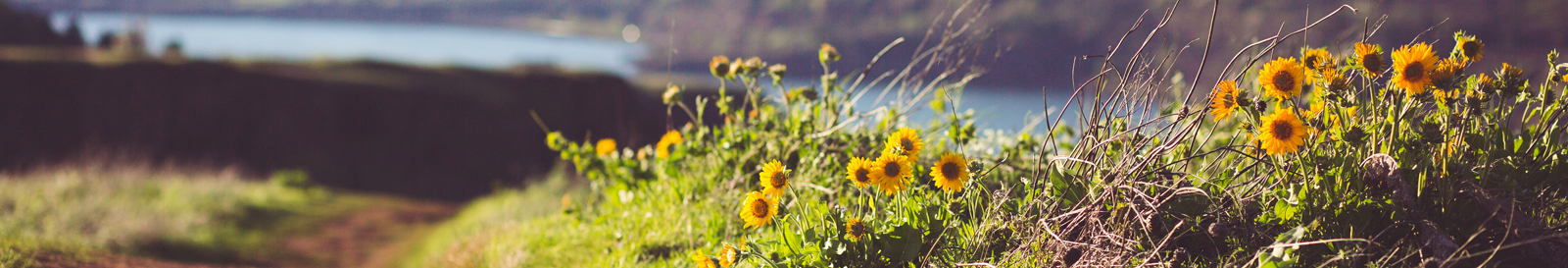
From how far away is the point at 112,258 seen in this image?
9.59 feet

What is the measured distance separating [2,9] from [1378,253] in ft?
74.2

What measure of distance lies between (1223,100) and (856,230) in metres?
0.76

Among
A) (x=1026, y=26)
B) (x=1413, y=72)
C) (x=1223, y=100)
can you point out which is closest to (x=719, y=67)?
(x=1223, y=100)

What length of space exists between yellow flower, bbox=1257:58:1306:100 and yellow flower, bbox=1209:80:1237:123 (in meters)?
0.06

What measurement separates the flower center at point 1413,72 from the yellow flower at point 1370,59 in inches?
1.6

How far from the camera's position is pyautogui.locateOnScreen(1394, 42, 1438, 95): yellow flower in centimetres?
134

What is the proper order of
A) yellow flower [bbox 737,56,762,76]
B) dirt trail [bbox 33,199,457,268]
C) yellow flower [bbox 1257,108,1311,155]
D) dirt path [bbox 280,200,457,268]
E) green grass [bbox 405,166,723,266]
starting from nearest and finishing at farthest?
1. yellow flower [bbox 1257,108,1311,155]
2. yellow flower [bbox 737,56,762,76]
3. green grass [bbox 405,166,723,266]
4. dirt trail [bbox 33,199,457,268]
5. dirt path [bbox 280,200,457,268]

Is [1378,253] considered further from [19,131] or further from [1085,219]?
[19,131]

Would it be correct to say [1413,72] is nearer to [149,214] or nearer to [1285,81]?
[1285,81]

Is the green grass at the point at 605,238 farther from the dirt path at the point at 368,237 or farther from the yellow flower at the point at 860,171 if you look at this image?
the dirt path at the point at 368,237

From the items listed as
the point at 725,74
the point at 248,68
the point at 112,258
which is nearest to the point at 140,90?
the point at 248,68

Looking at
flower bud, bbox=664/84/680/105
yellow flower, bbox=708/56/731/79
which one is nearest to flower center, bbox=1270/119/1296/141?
yellow flower, bbox=708/56/731/79

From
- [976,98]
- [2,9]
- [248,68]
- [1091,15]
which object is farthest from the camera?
[2,9]

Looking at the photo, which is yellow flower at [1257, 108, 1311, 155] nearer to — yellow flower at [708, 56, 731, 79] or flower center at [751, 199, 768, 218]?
flower center at [751, 199, 768, 218]
